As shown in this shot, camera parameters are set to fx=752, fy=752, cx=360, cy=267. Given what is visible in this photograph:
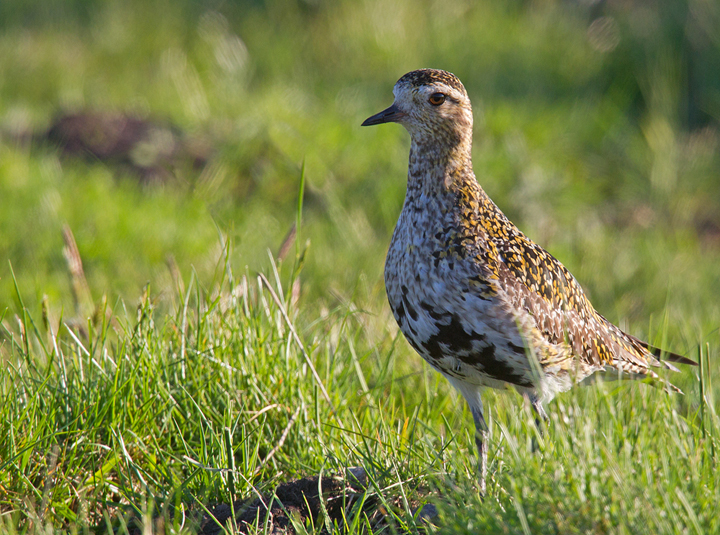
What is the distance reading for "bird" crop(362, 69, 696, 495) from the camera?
3.58 meters

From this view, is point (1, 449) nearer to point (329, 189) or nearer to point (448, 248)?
point (448, 248)

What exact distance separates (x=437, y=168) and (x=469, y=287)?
73 centimetres

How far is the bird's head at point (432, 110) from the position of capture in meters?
3.99

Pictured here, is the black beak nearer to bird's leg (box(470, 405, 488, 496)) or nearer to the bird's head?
the bird's head

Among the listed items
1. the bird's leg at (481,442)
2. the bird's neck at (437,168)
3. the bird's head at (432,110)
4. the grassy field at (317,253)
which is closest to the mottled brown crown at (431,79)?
the bird's head at (432,110)

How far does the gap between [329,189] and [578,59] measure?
5.17 metres

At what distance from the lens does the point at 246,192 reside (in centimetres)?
905

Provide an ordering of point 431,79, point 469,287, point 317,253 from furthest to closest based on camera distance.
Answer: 1. point 317,253
2. point 431,79
3. point 469,287

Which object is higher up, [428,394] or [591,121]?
[591,121]

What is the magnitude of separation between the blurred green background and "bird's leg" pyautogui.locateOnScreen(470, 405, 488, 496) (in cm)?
156

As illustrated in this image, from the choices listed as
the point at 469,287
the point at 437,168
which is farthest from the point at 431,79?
the point at 469,287

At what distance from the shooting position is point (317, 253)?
760cm

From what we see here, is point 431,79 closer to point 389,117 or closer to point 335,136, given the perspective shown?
point 389,117

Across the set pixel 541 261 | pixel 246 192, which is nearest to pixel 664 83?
pixel 246 192
